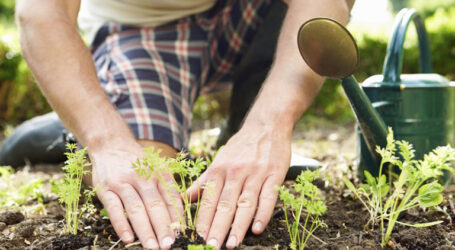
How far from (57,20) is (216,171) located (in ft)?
3.15

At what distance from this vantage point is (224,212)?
1.50 meters

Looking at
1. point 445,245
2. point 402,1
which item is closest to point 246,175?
point 445,245

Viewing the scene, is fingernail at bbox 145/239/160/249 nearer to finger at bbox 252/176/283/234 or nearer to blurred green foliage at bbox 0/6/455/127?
finger at bbox 252/176/283/234

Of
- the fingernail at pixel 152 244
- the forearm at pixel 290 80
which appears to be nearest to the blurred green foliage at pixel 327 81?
the forearm at pixel 290 80

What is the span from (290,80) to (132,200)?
0.76 meters

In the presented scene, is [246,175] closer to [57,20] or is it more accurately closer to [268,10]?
[57,20]

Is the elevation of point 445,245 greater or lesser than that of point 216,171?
lesser

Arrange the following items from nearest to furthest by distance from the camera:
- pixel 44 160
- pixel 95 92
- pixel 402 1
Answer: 1. pixel 95 92
2. pixel 44 160
3. pixel 402 1

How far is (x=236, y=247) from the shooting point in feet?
4.73

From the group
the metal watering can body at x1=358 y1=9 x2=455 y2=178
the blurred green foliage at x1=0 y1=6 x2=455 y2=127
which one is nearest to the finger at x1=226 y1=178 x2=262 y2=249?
the metal watering can body at x1=358 y1=9 x2=455 y2=178

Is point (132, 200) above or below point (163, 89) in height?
below

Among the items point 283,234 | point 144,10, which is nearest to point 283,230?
point 283,234

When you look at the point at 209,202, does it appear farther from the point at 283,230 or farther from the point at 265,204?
the point at 283,230

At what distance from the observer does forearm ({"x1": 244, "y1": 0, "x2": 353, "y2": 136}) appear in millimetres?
1787
